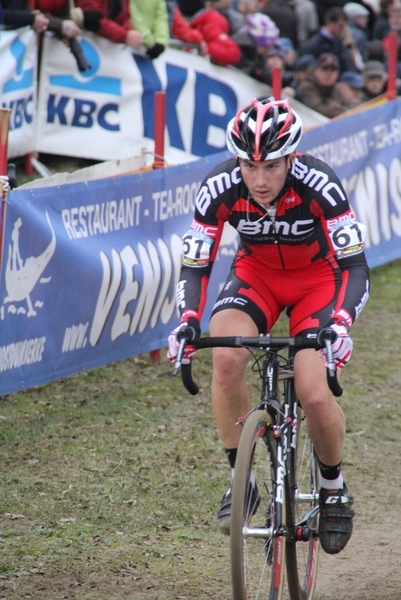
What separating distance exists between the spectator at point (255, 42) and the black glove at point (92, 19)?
2.50 metres

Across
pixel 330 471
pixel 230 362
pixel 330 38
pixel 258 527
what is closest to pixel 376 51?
pixel 330 38

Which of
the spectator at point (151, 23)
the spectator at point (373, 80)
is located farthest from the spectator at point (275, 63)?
the spectator at point (151, 23)

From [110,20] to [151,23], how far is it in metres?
0.56

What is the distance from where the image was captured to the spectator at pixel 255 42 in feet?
39.2

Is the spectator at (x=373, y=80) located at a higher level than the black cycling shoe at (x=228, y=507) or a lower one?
higher

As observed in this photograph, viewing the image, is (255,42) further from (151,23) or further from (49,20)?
(49,20)

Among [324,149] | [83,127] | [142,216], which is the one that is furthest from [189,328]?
[83,127]

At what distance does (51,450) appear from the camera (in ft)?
20.4

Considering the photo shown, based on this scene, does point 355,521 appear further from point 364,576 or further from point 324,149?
point 324,149

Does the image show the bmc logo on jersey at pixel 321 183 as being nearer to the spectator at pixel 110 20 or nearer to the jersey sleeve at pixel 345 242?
the jersey sleeve at pixel 345 242

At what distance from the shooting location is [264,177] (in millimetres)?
4281

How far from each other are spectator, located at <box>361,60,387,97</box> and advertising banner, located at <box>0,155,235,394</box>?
17.9 feet

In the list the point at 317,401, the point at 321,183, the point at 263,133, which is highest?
the point at 263,133

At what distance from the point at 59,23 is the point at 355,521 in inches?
241
